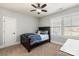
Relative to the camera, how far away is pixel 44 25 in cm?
A: 589

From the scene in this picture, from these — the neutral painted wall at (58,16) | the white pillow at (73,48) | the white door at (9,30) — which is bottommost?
the white pillow at (73,48)

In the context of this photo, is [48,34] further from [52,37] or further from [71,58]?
[71,58]

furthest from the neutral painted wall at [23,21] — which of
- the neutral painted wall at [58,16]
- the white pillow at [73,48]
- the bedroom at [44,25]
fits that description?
the white pillow at [73,48]

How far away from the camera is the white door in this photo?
13.0 ft

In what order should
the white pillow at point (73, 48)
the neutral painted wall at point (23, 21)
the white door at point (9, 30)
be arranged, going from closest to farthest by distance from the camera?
1. the white pillow at point (73, 48)
2. the white door at point (9, 30)
3. the neutral painted wall at point (23, 21)

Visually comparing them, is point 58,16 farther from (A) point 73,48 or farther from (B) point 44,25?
(A) point 73,48

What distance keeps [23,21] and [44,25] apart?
1934 millimetres

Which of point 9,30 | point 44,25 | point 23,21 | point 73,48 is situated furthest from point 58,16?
point 9,30

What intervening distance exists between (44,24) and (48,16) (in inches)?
32.5

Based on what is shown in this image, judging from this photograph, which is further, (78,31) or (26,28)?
(26,28)

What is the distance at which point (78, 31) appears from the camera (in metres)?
3.73

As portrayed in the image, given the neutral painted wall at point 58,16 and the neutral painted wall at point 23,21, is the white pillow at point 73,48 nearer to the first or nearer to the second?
the neutral painted wall at point 58,16

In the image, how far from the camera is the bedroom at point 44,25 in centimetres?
339

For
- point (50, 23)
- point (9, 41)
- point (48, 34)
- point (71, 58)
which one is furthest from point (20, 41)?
point (71, 58)
